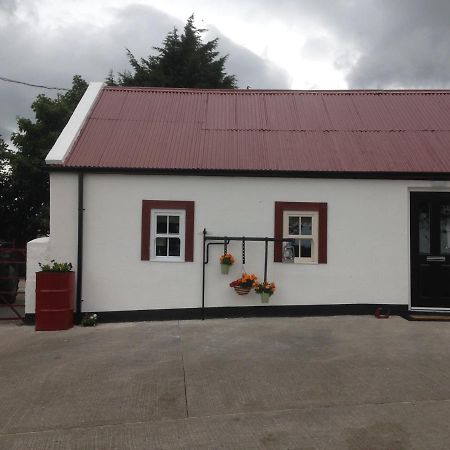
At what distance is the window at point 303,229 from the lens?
835 cm

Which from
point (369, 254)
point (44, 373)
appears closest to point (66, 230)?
point (44, 373)

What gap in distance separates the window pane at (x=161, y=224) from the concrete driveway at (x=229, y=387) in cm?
187

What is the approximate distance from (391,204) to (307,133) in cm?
234

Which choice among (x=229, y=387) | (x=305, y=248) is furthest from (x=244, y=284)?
(x=229, y=387)

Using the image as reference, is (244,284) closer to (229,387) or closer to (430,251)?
(229,387)

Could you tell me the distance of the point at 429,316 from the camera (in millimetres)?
8188

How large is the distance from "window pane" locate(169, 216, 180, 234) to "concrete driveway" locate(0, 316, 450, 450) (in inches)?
74.7

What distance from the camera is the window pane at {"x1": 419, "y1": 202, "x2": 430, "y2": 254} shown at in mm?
8477

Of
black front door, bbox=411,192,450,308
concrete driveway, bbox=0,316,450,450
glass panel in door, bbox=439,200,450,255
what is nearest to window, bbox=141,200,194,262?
concrete driveway, bbox=0,316,450,450

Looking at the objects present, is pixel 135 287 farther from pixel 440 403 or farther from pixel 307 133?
pixel 440 403

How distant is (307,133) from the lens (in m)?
9.39

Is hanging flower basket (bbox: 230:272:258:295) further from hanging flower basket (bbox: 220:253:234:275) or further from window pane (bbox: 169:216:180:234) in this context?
window pane (bbox: 169:216:180:234)

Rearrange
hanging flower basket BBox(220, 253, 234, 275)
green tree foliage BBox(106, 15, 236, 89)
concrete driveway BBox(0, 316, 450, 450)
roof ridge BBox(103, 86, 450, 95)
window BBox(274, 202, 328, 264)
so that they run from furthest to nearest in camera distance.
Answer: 1. green tree foliage BBox(106, 15, 236, 89)
2. roof ridge BBox(103, 86, 450, 95)
3. window BBox(274, 202, 328, 264)
4. hanging flower basket BBox(220, 253, 234, 275)
5. concrete driveway BBox(0, 316, 450, 450)

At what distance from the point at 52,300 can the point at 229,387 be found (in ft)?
13.7
